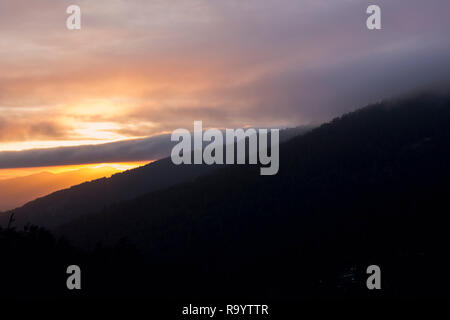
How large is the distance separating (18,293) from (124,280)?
846 inches
